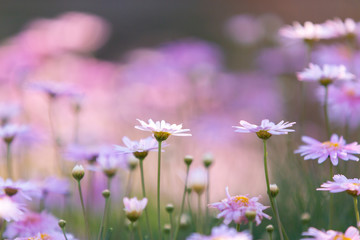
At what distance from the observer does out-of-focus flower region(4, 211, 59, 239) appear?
152 centimetres

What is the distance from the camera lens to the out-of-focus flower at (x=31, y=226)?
1.52 meters

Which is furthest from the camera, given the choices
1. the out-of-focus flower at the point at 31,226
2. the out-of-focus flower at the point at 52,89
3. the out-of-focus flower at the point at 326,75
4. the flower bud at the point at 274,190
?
the out-of-focus flower at the point at 52,89

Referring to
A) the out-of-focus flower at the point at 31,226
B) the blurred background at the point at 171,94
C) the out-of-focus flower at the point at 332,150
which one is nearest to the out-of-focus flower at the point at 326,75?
the out-of-focus flower at the point at 332,150

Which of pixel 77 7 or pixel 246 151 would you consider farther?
pixel 77 7

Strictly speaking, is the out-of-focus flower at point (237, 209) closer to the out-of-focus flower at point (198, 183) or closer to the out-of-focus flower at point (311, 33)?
the out-of-focus flower at point (198, 183)

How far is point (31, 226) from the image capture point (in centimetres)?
154

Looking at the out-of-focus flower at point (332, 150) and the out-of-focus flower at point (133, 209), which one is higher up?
the out-of-focus flower at point (332, 150)

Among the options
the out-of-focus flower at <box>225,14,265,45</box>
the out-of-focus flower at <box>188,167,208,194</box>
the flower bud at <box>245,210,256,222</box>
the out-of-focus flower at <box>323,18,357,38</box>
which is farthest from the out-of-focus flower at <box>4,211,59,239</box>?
the out-of-focus flower at <box>225,14,265,45</box>

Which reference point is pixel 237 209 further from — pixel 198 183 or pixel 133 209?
pixel 198 183

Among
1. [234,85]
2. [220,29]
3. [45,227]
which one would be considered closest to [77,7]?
[220,29]

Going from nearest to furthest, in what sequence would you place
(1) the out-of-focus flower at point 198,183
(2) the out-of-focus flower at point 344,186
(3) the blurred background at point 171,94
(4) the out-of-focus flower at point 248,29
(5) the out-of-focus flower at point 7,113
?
(2) the out-of-focus flower at point 344,186, (1) the out-of-focus flower at point 198,183, (5) the out-of-focus flower at point 7,113, (3) the blurred background at point 171,94, (4) the out-of-focus flower at point 248,29

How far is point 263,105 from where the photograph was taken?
3.95 meters

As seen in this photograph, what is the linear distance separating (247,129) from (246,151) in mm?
2537

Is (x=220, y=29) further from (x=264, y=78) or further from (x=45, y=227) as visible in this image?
(x=45, y=227)
